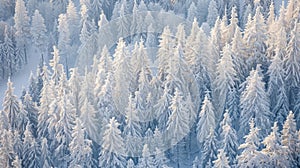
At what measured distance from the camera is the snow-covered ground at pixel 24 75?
3905 inches

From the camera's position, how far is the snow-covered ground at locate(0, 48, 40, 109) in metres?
99.2

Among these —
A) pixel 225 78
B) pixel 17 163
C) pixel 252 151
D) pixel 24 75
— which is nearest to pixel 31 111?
pixel 17 163

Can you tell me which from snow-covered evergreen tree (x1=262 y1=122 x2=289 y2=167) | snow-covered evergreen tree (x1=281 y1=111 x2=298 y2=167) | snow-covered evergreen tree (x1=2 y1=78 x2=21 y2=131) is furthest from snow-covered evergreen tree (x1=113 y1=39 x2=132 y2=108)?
snow-covered evergreen tree (x1=281 y1=111 x2=298 y2=167)

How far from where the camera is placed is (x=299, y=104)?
69312mm

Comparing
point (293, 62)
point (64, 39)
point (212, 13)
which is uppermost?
point (212, 13)

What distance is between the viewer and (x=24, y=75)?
4048 inches

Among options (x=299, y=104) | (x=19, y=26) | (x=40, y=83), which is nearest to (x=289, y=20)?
(x=299, y=104)

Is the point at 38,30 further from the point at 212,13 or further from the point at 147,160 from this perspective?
A: the point at 147,160

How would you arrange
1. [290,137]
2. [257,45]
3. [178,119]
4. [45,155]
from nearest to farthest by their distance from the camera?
[290,137]
[178,119]
[45,155]
[257,45]

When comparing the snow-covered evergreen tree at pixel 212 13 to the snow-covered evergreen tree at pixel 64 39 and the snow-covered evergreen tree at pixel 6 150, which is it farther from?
the snow-covered evergreen tree at pixel 6 150

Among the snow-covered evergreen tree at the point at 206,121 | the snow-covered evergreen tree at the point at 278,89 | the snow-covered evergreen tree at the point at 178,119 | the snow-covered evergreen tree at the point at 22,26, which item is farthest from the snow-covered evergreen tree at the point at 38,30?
the snow-covered evergreen tree at the point at 278,89

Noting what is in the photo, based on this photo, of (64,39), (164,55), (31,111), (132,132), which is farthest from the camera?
(64,39)

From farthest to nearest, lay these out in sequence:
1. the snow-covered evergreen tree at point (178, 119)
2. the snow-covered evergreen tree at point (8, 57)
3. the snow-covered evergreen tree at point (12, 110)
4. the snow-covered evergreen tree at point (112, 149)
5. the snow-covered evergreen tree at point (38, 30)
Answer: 1. the snow-covered evergreen tree at point (38, 30)
2. the snow-covered evergreen tree at point (8, 57)
3. the snow-covered evergreen tree at point (12, 110)
4. the snow-covered evergreen tree at point (178, 119)
5. the snow-covered evergreen tree at point (112, 149)

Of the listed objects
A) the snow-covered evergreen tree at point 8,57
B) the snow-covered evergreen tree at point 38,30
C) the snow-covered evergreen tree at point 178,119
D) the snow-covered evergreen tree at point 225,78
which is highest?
the snow-covered evergreen tree at point 38,30
